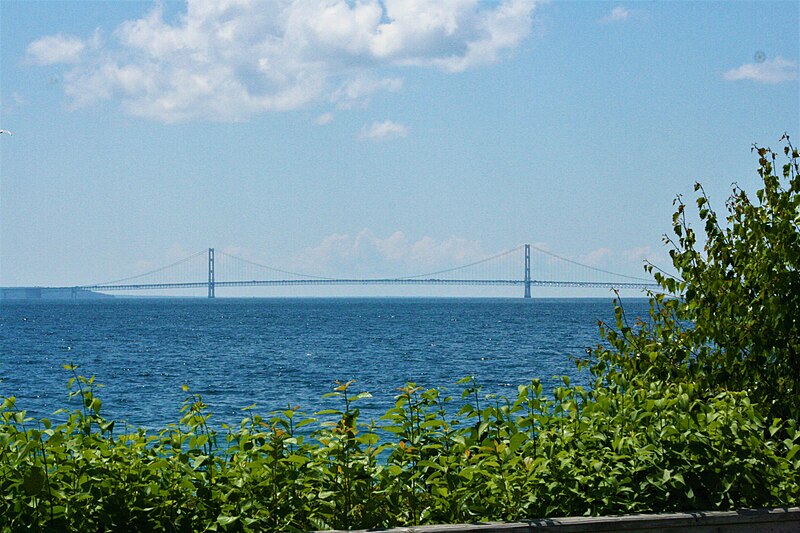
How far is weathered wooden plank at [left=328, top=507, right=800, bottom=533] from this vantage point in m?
4.29

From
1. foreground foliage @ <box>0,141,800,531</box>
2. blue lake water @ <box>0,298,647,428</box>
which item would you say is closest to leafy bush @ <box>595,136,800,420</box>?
foreground foliage @ <box>0,141,800,531</box>

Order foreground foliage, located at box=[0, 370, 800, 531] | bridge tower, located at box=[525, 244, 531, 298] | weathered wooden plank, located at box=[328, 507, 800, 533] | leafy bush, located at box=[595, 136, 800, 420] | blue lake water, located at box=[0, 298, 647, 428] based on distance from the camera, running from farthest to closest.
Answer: bridge tower, located at box=[525, 244, 531, 298] → blue lake water, located at box=[0, 298, 647, 428] → leafy bush, located at box=[595, 136, 800, 420] → foreground foliage, located at box=[0, 370, 800, 531] → weathered wooden plank, located at box=[328, 507, 800, 533]

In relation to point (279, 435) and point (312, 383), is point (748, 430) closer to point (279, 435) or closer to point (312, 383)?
point (279, 435)

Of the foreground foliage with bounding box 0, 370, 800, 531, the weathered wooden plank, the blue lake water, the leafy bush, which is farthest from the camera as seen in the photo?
the blue lake water

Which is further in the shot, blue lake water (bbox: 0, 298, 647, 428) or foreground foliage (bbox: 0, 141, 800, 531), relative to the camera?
blue lake water (bbox: 0, 298, 647, 428)

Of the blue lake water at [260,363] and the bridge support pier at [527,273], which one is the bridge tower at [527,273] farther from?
the blue lake water at [260,363]

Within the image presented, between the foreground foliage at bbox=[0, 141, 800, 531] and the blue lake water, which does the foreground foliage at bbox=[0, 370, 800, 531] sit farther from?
the blue lake water

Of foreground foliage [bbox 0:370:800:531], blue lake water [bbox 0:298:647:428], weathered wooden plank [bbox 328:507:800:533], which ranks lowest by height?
blue lake water [bbox 0:298:647:428]

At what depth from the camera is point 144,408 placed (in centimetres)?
3028

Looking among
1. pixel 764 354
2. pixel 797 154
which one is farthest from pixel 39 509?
pixel 797 154

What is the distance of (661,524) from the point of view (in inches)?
175

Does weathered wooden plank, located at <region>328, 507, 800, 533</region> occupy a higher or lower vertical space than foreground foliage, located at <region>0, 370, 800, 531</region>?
lower

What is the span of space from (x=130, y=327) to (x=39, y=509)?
90.3 m

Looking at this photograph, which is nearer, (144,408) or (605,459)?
(605,459)
